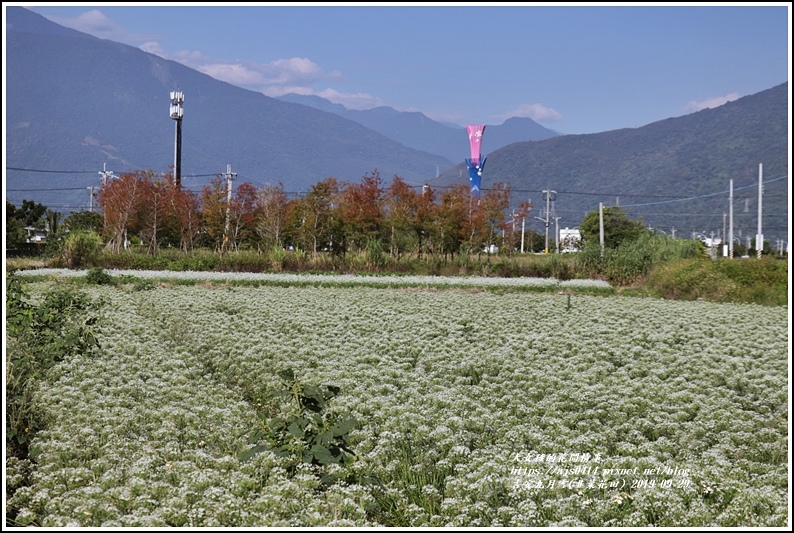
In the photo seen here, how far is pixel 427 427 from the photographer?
586cm

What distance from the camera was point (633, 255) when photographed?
2341 cm

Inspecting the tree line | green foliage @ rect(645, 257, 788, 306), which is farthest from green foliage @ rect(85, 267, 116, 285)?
green foliage @ rect(645, 257, 788, 306)

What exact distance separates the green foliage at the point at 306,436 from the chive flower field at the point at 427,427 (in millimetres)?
73

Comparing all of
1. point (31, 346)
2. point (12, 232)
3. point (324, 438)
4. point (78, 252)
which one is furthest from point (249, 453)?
point (12, 232)

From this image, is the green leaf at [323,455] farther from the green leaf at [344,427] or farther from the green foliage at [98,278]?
the green foliage at [98,278]

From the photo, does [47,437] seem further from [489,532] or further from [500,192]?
[500,192]

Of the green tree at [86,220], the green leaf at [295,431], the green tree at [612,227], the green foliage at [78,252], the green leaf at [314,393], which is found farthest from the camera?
the green tree at [612,227]

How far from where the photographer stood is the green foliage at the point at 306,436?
503cm

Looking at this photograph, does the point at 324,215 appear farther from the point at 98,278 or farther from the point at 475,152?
the point at 475,152

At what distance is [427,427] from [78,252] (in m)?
22.1

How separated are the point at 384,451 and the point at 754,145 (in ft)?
610

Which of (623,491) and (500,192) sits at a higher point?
(500,192)

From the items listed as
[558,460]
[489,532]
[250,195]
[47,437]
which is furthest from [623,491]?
[250,195]

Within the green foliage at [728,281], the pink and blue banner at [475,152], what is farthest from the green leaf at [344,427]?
the pink and blue banner at [475,152]
